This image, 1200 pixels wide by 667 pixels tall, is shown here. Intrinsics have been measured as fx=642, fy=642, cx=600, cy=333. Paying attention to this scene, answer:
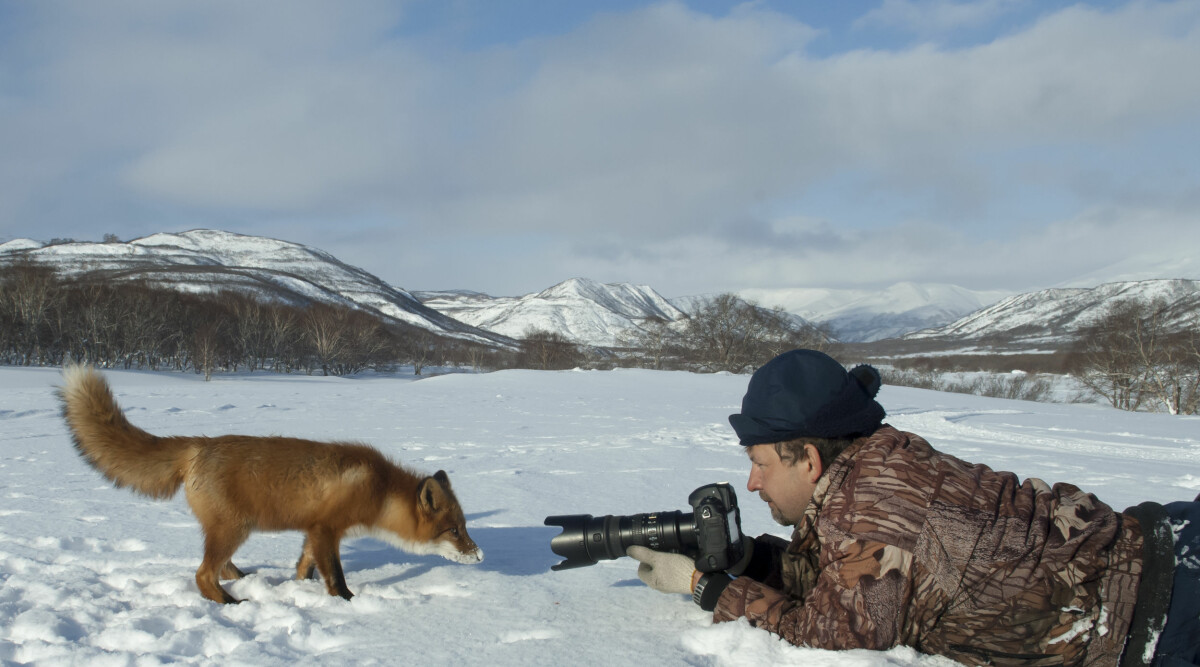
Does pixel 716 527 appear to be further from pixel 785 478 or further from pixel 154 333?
pixel 154 333

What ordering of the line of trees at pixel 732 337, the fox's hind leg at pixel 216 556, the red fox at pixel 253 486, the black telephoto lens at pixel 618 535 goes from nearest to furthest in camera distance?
the black telephoto lens at pixel 618 535
the fox's hind leg at pixel 216 556
the red fox at pixel 253 486
the line of trees at pixel 732 337

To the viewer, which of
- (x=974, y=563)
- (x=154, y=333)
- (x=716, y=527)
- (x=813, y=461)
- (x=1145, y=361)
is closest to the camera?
(x=974, y=563)

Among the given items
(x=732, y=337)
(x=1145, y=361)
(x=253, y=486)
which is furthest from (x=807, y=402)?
(x=732, y=337)

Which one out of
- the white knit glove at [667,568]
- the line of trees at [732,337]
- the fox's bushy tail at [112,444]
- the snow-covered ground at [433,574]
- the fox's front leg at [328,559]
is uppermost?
the line of trees at [732,337]

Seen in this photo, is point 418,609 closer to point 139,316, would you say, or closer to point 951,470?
point 951,470

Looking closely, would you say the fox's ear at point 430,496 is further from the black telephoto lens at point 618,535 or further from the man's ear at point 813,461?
the man's ear at point 813,461

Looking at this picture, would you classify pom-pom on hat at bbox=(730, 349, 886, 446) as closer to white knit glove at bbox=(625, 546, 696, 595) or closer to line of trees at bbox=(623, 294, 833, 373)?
white knit glove at bbox=(625, 546, 696, 595)

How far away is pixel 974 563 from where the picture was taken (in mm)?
2070

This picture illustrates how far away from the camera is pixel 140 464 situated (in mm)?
3461

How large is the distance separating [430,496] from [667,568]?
1.45 meters

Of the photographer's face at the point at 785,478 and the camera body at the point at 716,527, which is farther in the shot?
the camera body at the point at 716,527

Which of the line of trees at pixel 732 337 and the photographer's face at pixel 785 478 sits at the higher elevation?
the line of trees at pixel 732 337

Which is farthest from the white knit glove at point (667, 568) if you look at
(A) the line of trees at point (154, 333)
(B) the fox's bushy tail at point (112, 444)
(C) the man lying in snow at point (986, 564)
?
(A) the line of trees at point (154, 333)

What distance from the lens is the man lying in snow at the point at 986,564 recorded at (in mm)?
2057
